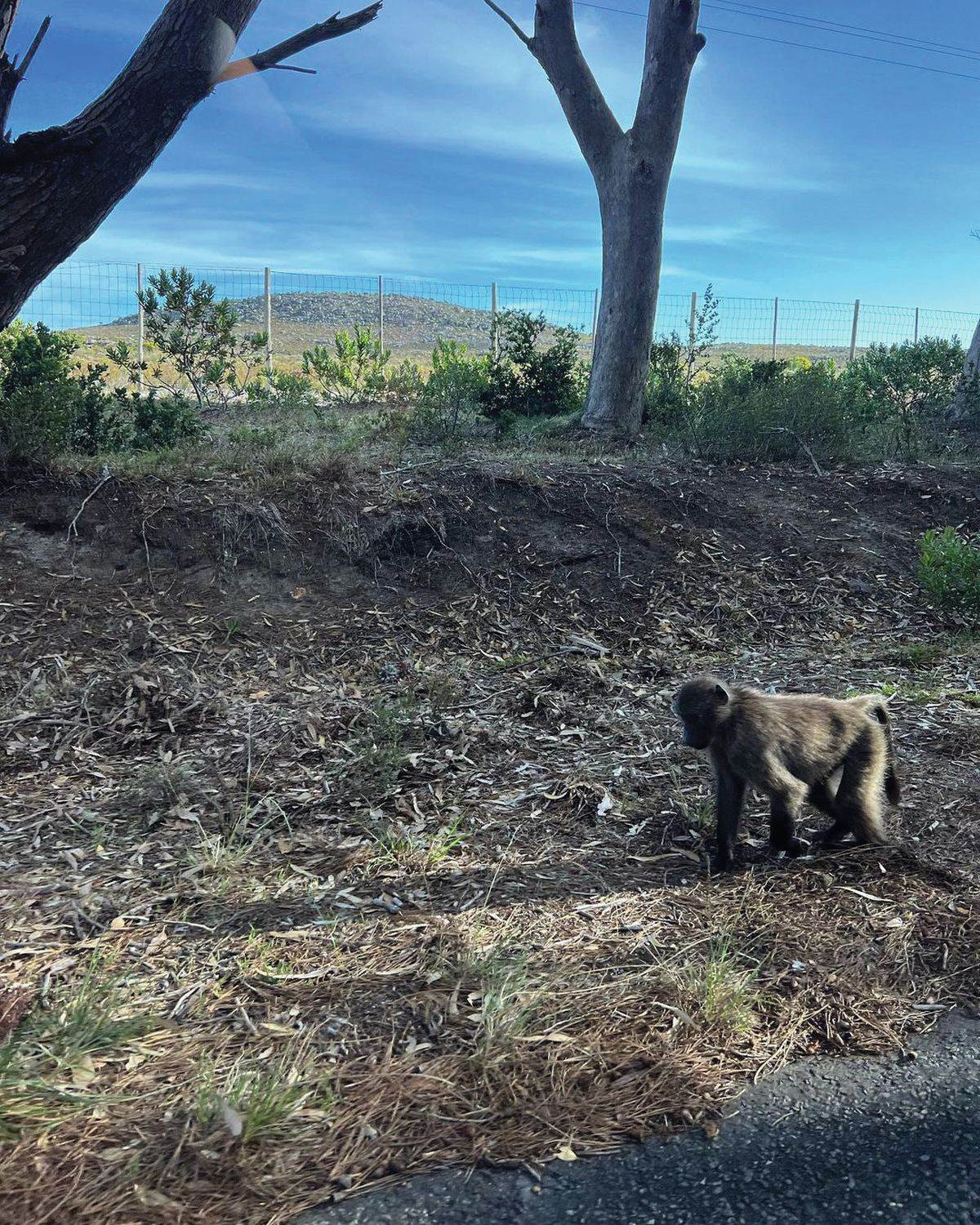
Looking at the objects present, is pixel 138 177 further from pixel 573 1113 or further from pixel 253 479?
pixel 573 1113

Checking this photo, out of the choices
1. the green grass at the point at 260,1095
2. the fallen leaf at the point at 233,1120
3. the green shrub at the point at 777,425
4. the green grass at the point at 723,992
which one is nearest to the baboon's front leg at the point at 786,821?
the green grass at the point at 723,992

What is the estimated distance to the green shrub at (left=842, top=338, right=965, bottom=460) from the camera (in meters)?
11.7

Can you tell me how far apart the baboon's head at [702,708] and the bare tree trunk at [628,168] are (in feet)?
27.1

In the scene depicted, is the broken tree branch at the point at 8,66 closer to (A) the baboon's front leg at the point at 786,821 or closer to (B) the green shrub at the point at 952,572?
(A) the baboon's front leg at the point at 786,821

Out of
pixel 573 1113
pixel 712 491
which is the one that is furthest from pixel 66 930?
pixel 712 491

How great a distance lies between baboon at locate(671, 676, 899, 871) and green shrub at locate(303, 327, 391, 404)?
12745 mm

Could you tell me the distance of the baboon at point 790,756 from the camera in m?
4.07

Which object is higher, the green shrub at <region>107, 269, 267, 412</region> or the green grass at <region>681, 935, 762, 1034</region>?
the green shrub at <region>107, 269, 267, 412</region>

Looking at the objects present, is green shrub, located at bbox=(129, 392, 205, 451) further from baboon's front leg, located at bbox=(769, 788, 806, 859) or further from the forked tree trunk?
baboon's front leg, located at bbox=(769, 788, 806, 859)

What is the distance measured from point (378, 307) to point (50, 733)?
81.8ft

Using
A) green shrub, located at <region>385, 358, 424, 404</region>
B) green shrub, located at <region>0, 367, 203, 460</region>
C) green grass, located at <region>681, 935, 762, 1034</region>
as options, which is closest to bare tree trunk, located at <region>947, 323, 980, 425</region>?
green shrub, located at <region>385, 358, 424, 404</region>

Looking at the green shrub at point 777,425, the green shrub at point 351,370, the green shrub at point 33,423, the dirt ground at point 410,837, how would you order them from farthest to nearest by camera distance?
the green shrub at point 351,370 < the green shrub at point 777,425 < the green shrub at point 33,423 < the dirt ground at point 410,837

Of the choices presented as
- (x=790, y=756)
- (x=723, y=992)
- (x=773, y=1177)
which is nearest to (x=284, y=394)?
(x=790, y=756)

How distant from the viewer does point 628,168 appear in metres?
12.1
